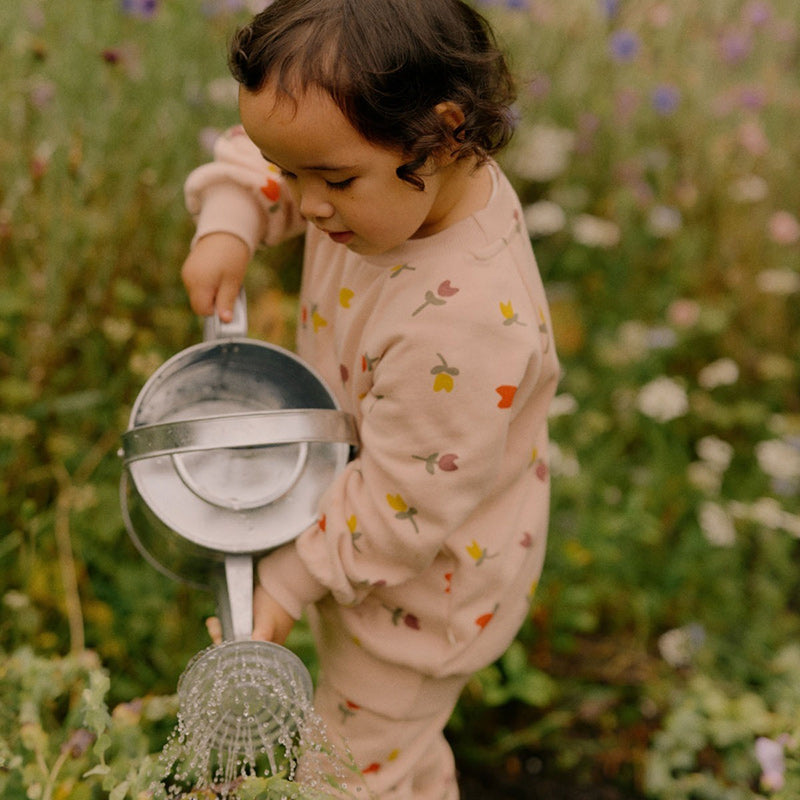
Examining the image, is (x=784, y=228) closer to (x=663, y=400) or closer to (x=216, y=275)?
(x=663, y=400)

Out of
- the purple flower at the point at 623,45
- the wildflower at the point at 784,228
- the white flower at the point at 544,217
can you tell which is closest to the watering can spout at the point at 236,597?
the white flower at the point at 544,217

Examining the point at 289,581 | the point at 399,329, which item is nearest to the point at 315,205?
the point at 399,329

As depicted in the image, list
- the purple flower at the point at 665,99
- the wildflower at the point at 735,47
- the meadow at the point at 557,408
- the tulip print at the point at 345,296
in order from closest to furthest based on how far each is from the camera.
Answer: the tulip print at the point at 345,296 < the meadow at the point at 557,408 < the purple flower at the point at 665,99 < the wildflower at the point at 735,47

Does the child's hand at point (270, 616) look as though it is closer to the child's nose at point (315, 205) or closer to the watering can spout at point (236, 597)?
the watering can spout at point (236, 597)

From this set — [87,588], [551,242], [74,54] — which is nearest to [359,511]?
[87,588]

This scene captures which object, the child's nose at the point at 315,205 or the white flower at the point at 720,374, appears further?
the white flower at the point at 720,374

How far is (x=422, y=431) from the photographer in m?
1.07

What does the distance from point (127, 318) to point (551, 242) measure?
1198 millimetres

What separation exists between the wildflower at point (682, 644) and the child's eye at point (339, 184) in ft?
3.87

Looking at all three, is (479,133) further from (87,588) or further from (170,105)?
(170,105)

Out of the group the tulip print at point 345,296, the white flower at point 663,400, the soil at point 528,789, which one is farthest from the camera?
the white flower at point 663,400

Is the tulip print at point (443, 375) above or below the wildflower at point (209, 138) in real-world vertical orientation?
above

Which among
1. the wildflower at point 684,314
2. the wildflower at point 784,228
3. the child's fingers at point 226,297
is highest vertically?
the child's fingers at point 226,297

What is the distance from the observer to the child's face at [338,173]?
952 mm
